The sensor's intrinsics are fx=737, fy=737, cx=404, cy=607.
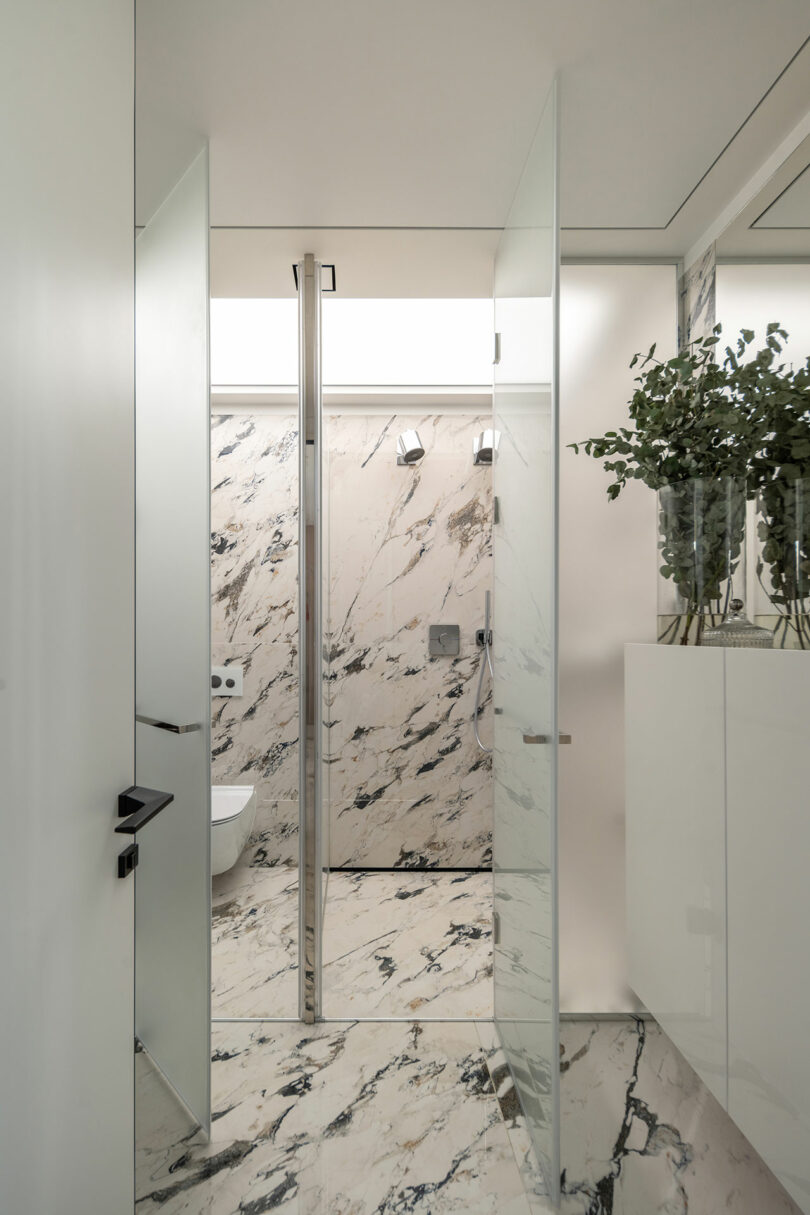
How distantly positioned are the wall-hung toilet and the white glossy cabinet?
1.66 meters

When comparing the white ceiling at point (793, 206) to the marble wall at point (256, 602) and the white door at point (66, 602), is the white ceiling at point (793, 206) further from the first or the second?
the marble wall at point (256, 602)

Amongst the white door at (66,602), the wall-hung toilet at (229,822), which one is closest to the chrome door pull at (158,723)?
the white door at (66,602)

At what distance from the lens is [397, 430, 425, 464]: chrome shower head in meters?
3.48

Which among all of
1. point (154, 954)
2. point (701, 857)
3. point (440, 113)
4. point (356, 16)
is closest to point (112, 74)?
point (356, 16)

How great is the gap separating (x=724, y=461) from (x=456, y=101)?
99 cm

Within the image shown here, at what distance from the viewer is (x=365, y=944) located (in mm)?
2721

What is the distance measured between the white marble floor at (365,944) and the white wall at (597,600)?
56cm

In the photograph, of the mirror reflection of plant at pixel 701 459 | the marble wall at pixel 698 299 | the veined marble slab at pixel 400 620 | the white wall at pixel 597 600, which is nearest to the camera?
the mirror reflection of plant at pixel 701 459

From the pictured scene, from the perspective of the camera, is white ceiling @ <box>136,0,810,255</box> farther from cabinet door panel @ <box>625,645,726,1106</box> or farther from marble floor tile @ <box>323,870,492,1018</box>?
marble floor tile @ <box>323,870,492,1018</box>

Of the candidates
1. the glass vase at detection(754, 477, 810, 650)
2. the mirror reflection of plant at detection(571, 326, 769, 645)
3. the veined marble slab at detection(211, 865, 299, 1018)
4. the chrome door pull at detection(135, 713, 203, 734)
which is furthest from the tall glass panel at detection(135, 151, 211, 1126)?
the glass vase at detection(754, 477, 810, 650)

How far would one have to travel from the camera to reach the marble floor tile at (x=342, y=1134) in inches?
59.6

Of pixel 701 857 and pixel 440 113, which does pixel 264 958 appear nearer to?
pixel 701 857

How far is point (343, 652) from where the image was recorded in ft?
11.8

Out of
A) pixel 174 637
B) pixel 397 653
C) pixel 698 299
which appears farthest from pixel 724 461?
pixel 397 653
